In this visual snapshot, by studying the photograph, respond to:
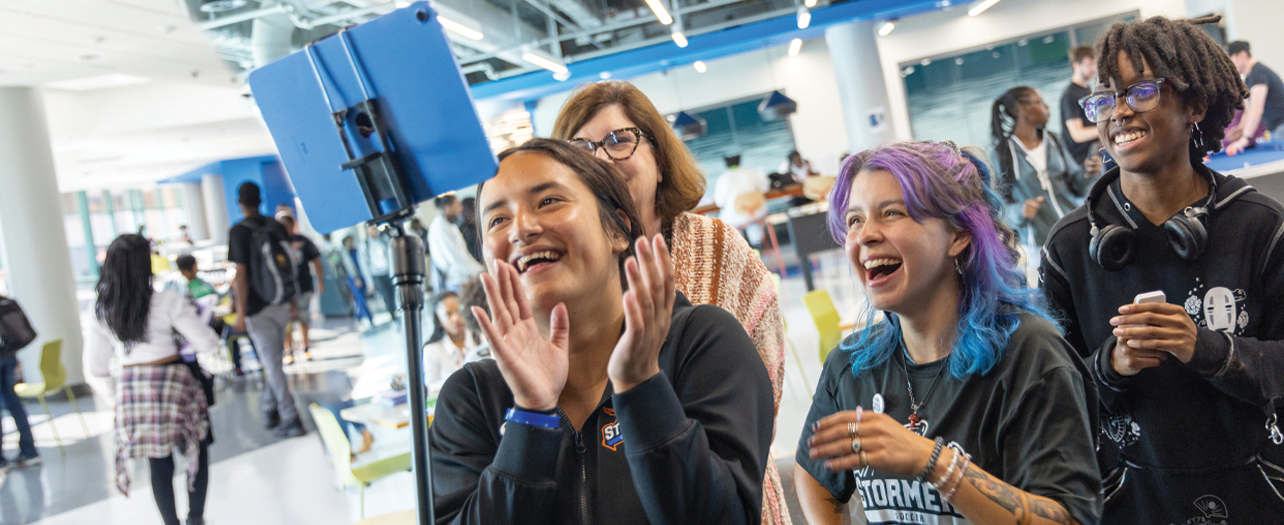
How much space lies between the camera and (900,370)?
140 cm

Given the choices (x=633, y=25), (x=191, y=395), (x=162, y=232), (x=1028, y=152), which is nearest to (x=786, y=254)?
(x=633, y=25)

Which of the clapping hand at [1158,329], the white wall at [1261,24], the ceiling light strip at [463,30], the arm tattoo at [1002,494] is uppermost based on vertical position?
the ceiling light strip at [463,30]

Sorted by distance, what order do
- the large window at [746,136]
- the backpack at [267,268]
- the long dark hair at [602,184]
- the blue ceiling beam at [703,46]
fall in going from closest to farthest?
the long dark hair at [602,184] → the backpack at [267,268] → the blue ceiling beam at [703,46] → the large window at [746,136]

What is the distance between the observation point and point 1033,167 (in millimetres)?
4297

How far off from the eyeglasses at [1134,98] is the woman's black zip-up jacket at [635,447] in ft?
2.86

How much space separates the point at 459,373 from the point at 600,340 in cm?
22

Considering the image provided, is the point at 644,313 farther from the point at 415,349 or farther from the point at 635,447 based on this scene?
the point at 415,349

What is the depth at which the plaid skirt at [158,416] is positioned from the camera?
4.07 metres

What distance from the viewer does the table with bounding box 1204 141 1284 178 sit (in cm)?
284

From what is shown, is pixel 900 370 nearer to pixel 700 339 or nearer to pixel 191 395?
pixel 700 339

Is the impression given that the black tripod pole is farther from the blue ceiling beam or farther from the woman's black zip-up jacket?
the blue ceiling beam

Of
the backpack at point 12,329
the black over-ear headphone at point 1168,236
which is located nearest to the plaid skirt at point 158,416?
the backpack at point 12,329

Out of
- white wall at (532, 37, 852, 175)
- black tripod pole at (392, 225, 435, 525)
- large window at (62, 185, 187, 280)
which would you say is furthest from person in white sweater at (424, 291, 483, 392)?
large window at (62, 185, 187, 280)

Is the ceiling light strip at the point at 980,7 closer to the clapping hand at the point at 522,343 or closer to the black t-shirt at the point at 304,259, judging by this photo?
the black t-shirt at the point at 304,259
